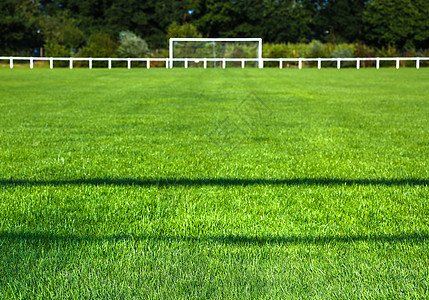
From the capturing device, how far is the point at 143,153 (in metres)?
6.22

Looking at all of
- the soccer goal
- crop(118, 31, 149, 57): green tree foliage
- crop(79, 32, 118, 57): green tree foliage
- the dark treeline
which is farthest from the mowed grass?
the dark treeline

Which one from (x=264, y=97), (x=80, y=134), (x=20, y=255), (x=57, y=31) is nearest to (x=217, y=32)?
(x=57, y=31)

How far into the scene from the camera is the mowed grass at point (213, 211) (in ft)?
8.37

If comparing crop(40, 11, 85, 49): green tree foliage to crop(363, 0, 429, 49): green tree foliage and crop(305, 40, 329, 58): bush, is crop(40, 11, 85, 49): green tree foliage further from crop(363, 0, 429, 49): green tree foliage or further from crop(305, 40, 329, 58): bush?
crop(363, 0, 429, 49): green tree foliage

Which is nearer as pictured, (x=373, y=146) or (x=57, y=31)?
(x=373, y=146)

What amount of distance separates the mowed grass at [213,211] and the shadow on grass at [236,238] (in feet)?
0.04

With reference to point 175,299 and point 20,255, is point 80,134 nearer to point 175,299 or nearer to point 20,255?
point 20,255

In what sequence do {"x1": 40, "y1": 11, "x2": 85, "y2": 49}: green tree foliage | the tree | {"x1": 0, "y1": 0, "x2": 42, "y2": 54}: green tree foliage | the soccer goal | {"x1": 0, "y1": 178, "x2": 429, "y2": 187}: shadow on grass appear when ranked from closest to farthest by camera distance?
1. {"x1": 0, "y1": 178, "x2": 429, "y2": 187}: shadow on grass
2. the soccer goal
3. {"x1": 40, "y1": 11, "x2": 85, "y2": 49}: green tree foliage
4. {"x1": 0, "y1": 0, "x2": 42, "y2": 54}: green tree foliage
5. the tree

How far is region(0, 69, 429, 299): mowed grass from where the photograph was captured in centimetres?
255

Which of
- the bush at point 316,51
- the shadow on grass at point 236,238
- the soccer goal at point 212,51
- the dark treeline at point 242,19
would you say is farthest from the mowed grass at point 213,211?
the dark treeline at point 242,19

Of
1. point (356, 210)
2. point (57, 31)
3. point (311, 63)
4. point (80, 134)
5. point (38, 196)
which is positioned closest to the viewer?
point (356, 210)

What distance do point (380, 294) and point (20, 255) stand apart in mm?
2132

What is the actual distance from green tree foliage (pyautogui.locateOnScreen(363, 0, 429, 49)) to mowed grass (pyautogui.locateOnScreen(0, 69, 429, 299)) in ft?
220

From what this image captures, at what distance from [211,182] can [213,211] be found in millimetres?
946
